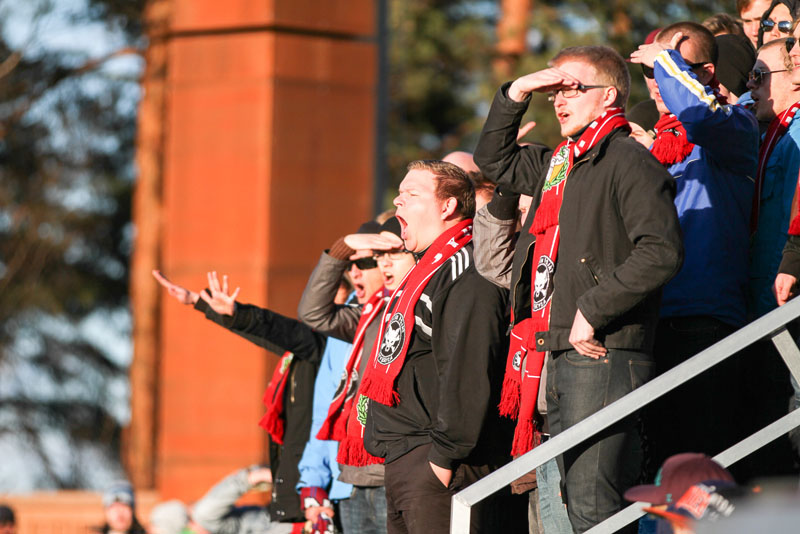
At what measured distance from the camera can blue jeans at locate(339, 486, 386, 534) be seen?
5203 millimetres

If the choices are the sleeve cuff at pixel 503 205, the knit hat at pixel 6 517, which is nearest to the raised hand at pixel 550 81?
the sleeve cuff at pixel 503 205

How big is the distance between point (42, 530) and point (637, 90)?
6.98 meters

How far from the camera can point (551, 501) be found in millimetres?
4012

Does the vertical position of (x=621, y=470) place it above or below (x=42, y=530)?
above

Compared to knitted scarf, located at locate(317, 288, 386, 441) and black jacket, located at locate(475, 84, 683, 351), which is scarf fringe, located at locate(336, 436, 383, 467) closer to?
knitted scarf, located at locate(317, 288, 386, 441)

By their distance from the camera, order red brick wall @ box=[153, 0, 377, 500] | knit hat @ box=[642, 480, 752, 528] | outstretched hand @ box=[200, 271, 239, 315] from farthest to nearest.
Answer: red brick wall @ box=[153, 0, 377, 500] < outstretched hand @ box=[200, 271, 239, 315] < knit hat @ box=[642, 480, 752, 528]

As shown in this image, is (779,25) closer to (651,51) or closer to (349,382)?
(651,51)

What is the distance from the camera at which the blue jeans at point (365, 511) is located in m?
5.20

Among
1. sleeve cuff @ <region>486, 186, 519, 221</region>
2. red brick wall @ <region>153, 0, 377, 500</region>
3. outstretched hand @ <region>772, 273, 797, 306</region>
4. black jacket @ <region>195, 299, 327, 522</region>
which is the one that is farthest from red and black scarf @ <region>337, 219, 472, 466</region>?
red brick wall @ <region>153, 0, 377, 500</region>

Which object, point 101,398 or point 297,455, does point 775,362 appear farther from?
point 101,398

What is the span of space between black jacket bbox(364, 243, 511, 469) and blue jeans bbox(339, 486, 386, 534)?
68 cm

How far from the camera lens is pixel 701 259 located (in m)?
4.15

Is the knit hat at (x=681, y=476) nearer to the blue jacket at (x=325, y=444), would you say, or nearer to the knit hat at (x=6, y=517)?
the blue jacket at (x=325, y=444)

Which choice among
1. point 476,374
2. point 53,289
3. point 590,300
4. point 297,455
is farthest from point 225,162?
point 53,289
